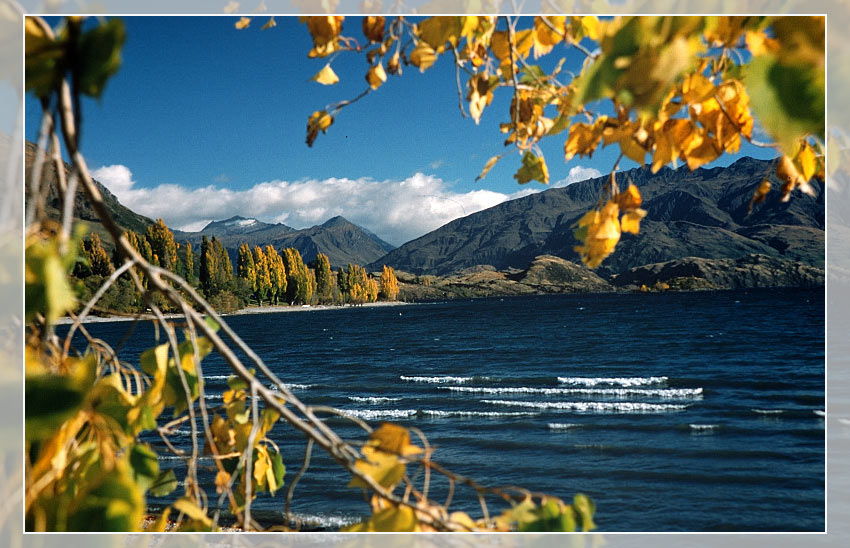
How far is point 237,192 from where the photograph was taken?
7.43 ft

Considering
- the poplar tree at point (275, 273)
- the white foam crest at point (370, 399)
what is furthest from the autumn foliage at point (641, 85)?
the white foam crest at point (370, 399)

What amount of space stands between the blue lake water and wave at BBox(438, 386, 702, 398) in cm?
4

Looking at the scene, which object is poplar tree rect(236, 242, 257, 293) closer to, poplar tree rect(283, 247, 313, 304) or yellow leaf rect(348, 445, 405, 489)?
poplar tree rect(283, 247, 313, 304)

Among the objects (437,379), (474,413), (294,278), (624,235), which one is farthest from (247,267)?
(437,379)

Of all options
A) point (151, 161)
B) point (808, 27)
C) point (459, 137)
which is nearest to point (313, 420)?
point (808, 27)

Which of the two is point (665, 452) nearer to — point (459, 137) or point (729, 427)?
point (729, 427)

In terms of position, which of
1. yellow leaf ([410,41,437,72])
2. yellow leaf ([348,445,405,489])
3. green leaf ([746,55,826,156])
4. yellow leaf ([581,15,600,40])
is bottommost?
yellow leaf ([348,445,405,489])

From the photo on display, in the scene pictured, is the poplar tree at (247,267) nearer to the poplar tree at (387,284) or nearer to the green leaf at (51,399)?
the poplar tree at (387,284)

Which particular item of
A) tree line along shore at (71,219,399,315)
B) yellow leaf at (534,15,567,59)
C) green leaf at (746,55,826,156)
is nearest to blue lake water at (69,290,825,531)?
tree line along shore at (71,219,399,315)

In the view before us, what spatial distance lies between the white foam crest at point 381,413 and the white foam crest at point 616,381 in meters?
3.12

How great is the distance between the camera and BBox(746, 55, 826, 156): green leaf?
0.82 ft

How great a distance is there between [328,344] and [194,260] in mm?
10968

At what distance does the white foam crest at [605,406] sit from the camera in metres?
7.32

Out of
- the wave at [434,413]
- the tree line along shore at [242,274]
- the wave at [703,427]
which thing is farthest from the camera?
the wave at [434,413]
